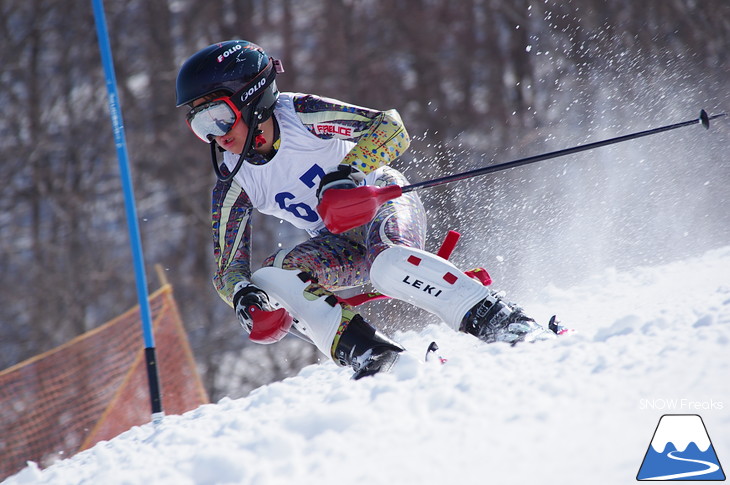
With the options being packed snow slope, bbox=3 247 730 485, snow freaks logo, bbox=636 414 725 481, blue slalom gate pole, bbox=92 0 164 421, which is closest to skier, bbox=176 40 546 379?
packed snow slope, bbox=3 247 730 485

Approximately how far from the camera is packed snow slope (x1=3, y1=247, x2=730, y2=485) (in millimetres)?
1700

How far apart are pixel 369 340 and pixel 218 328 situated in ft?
33.8

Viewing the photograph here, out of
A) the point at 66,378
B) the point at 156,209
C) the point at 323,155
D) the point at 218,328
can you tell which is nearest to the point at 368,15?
the point at 156,209

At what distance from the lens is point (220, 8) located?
1421 cm

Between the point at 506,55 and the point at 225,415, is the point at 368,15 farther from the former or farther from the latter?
the point at 225,415

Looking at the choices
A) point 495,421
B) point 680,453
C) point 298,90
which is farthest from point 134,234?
point 298,90

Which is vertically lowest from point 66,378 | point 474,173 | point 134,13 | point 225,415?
point 225,415

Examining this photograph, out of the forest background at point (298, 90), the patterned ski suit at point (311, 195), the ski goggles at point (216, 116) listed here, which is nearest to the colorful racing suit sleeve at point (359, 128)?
the patterned ski suit at point (311, 195)

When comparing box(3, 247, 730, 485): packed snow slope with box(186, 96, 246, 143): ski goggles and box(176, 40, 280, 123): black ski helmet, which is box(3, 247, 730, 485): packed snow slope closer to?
box(186, 96, 246, 143): ski goggles

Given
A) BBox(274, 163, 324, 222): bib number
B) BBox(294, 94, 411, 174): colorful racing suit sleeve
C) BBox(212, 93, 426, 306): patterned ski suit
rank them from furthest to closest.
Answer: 1. BBox(274, 163, 324, 222): bib number
2. BBox(212, 93, 426, 306): patterned ski suit
3. BBox(294, 94, 411, 174): colorful racing suit sleeve

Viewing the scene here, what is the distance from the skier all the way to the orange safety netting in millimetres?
4560

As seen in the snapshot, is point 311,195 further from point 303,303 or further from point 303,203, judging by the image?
point 303,303

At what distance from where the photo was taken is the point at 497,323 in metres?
2.75

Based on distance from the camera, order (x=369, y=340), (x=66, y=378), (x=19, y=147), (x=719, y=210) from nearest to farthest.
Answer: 1. (x=369, y=340)
2. (x=719, y=210)
3. (x=66, y=378)
4. (x=19, y=147)
